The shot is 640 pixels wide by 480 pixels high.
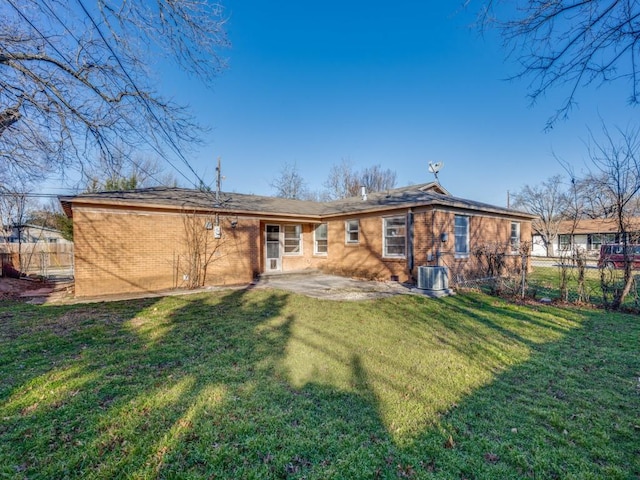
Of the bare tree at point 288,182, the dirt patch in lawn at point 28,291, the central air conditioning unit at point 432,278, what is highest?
the bare tree at point 288,182

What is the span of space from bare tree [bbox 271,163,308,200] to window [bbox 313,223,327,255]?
1666 centimetres

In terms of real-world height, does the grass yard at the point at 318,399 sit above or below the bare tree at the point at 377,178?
below

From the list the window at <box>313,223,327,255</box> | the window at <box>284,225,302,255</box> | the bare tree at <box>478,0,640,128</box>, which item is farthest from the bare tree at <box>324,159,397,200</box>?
the bare tree at <box>478,0,640,128</box>

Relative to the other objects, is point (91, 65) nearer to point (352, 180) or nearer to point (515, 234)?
point (515, 234)

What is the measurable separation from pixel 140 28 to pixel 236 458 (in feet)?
20.9

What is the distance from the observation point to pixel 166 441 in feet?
8.27

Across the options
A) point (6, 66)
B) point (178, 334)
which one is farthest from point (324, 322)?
point (6, 66)

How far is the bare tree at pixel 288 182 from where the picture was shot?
30.7 m

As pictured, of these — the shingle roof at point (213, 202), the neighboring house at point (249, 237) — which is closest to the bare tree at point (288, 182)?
the shingle roof at point (213, 202)

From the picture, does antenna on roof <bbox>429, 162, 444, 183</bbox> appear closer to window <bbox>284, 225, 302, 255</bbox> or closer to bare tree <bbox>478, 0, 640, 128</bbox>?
window <bbox>284, 225, 302, 255</bbox>

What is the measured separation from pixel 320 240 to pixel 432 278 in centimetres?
692

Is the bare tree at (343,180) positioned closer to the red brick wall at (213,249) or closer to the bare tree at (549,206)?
the red brick wall at (213,249)

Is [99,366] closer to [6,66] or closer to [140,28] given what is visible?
[140,28]

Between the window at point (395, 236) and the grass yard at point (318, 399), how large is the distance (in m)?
5.44
